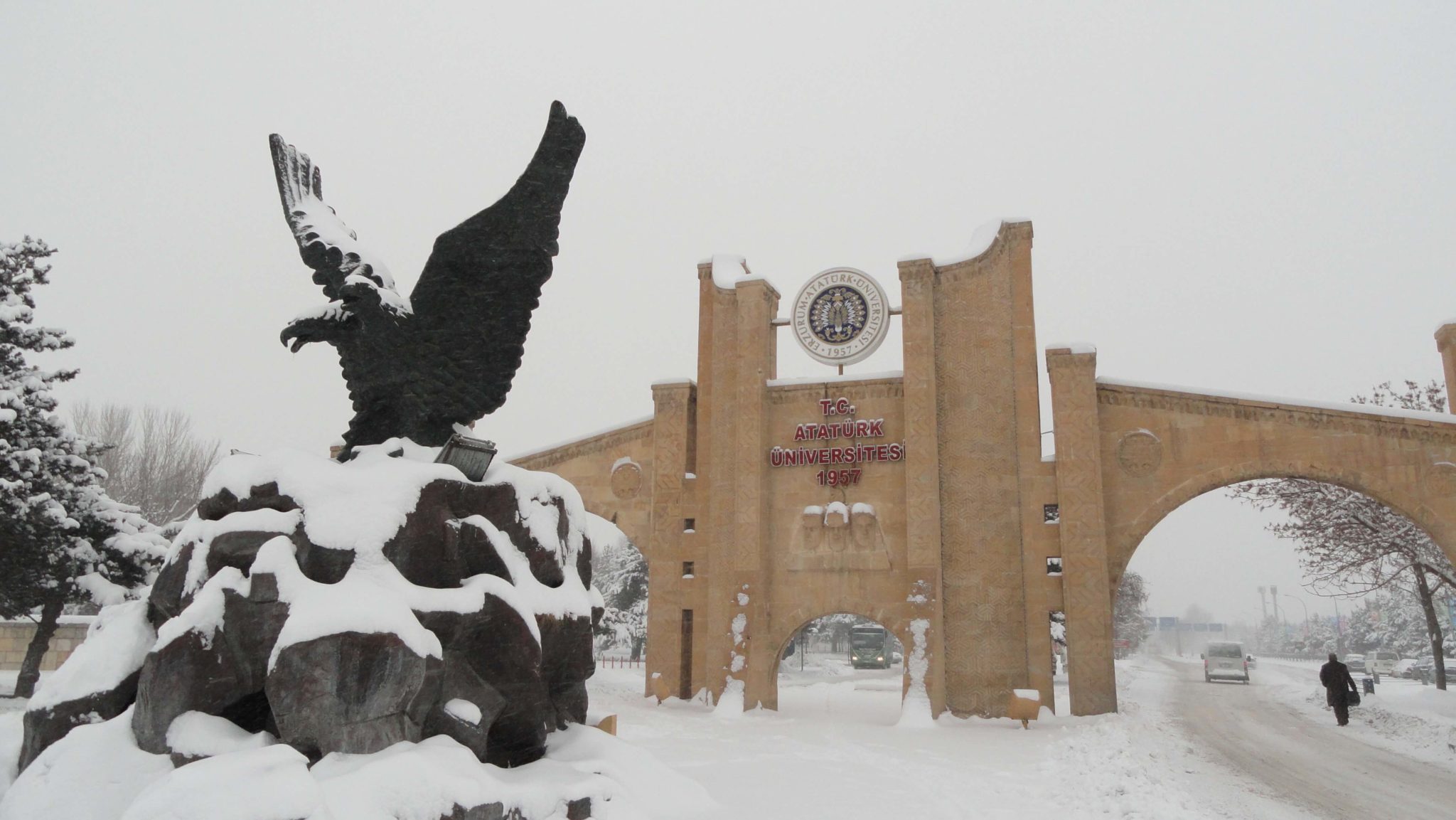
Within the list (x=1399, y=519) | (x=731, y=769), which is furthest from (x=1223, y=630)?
(x=731, y=769)

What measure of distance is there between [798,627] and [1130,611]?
48.3 m

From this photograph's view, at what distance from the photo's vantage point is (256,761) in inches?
230

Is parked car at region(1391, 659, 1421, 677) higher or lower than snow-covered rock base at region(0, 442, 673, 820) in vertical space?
lower

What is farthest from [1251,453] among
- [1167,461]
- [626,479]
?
[626,479]

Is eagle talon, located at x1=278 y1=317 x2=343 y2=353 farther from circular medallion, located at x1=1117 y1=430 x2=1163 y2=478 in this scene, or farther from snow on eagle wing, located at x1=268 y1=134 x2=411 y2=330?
circular medallion, located at x1=1117 y1=430 x2=1163 y2=478

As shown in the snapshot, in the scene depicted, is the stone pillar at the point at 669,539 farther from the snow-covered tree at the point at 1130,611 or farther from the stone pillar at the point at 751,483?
the snow-covered tree at the point at 1130,611

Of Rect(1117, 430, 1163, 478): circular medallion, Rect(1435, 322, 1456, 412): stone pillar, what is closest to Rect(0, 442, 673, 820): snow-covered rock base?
Rect(1117, 430, 1163, 478): circular medallion

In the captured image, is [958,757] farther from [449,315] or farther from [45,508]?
[45,508]

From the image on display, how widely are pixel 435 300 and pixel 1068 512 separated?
1433cm

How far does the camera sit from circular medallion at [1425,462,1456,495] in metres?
16.9

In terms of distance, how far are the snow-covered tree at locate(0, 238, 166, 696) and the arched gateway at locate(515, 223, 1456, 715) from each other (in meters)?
11.0

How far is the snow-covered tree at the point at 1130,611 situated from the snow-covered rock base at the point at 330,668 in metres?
43.5

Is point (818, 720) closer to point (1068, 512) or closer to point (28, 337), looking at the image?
point (1068, 512)

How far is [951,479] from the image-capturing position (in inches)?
784
